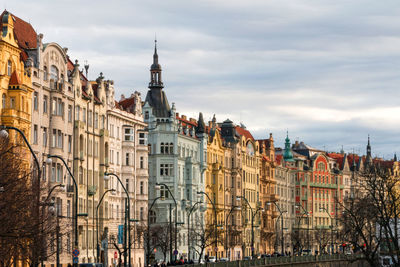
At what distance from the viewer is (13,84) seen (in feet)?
275

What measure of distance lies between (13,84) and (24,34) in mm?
11887

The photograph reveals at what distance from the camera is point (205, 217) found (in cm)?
14450

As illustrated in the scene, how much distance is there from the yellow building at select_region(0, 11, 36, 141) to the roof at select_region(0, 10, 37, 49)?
14.8ft

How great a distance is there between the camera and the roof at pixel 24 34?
92250 millimetres

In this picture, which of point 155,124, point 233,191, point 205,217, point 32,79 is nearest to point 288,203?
point 233,191

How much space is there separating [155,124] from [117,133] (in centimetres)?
1559

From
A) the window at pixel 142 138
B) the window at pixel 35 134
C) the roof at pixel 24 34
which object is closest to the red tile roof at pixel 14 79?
the window at pixel 35 134

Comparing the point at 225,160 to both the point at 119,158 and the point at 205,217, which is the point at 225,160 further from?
the point at 119,158

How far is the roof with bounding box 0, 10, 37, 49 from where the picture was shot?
92.2 meters

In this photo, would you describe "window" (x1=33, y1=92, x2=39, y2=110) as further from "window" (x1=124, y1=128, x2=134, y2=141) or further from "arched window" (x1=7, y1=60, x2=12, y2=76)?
"window" (x1=124, y1=128, x2=134, y2=141)

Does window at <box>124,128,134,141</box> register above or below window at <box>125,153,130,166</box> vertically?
above

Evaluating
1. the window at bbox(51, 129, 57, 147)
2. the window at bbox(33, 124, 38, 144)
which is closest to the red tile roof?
the window at bbox(33, 124, 38, 144)

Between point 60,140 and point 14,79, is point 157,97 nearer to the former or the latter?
point 60,140

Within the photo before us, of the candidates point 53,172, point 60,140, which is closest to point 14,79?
point 53,172
